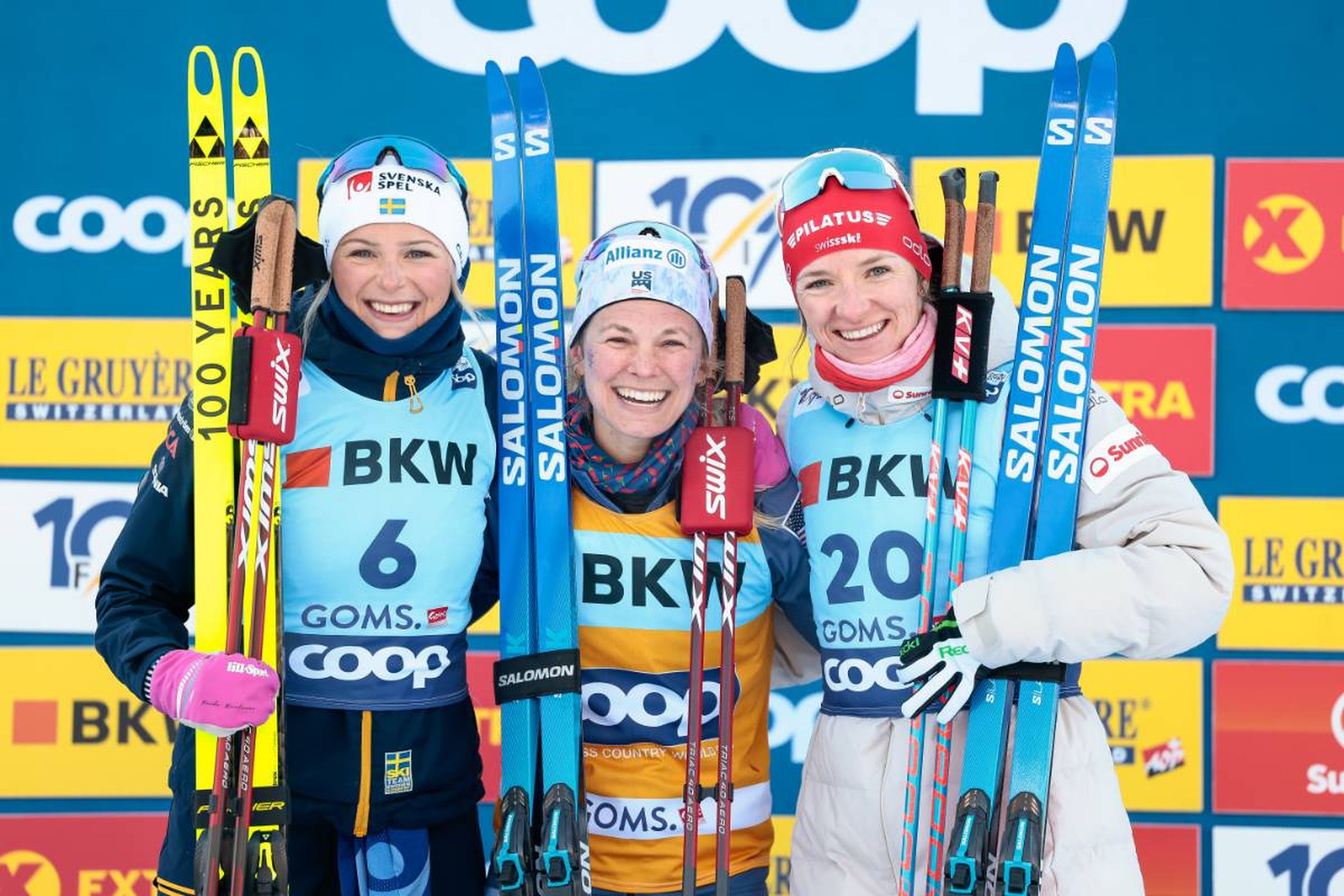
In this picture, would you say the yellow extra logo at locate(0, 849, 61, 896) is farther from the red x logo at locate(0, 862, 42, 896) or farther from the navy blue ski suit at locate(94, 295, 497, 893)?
the navy blue ski suit at locate(94, 295, 497, 893)

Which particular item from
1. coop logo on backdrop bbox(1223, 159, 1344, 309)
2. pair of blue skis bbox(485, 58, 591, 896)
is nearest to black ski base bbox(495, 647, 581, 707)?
pair of blue skis bbox(485, 58, 591, 896)

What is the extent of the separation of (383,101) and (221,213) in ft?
5.17

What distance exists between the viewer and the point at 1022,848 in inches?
74.1

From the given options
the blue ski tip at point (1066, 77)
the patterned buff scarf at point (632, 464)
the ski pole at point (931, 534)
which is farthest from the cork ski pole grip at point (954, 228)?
the patterned buff scarf at point (632, 464)

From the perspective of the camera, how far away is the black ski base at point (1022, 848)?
1.87 m

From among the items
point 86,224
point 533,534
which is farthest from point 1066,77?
point 86,224

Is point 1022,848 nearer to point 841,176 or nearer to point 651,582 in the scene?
point 651,582

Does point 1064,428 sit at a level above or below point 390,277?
below

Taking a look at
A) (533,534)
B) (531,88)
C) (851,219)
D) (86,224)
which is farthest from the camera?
(86,224)

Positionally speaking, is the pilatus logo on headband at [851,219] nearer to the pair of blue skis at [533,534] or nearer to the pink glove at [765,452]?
the pink glove at [765,452]

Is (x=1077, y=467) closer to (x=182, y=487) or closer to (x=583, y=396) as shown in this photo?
(x=583, y=396)

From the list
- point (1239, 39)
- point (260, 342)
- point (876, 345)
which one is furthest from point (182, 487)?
point (1239, 39)

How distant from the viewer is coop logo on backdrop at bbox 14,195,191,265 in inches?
145

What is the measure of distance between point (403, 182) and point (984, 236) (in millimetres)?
991
